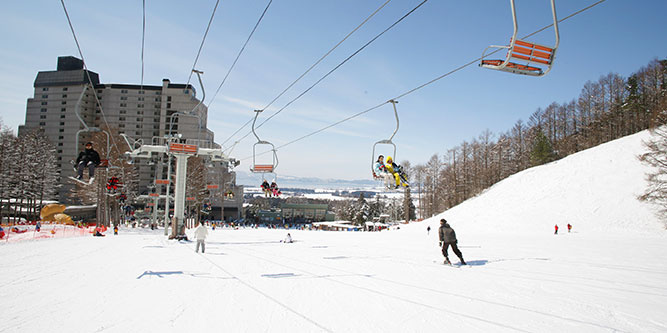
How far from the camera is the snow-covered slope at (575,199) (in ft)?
125

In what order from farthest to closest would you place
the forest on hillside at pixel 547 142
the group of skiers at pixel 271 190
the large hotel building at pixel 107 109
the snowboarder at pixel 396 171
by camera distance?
the large hotel building at pixel 107 109 < the forest on hillside at pixel 547 142 < the group of skiers at pixel 271 190 < the snowboarder at pixel 396 171

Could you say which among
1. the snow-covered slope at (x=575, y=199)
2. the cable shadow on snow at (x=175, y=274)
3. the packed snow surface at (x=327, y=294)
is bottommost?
the cable shadow on snow at (x=175, y=274)

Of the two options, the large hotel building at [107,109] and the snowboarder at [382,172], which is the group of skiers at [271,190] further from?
the large hotel building at [107,109]

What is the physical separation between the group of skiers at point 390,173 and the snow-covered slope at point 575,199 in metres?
30.2

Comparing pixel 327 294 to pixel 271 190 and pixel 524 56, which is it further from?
pixel 271 190

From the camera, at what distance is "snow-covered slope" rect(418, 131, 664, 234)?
125ft

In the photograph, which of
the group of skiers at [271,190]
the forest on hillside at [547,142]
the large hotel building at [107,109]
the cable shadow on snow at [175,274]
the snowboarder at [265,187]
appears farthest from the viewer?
the large hotel building at [107,109]

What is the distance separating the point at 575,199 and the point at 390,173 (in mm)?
40646

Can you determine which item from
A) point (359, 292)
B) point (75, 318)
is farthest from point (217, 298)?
point (359, 292)

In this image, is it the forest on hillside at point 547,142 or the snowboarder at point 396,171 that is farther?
the forest on hillside at point 547,142

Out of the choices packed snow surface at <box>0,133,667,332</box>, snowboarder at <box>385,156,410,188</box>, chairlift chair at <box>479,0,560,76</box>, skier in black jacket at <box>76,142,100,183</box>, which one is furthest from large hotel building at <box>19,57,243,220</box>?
chairlift chair at <box>479,0,560,76</box>

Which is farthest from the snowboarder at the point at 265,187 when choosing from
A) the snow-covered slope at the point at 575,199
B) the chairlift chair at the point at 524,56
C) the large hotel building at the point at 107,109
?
the large hotel building at the point at 107,109

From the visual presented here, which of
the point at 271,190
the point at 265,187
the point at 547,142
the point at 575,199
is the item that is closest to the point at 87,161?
the point at 265,187

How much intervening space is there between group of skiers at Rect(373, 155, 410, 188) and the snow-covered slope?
30.2 meters
